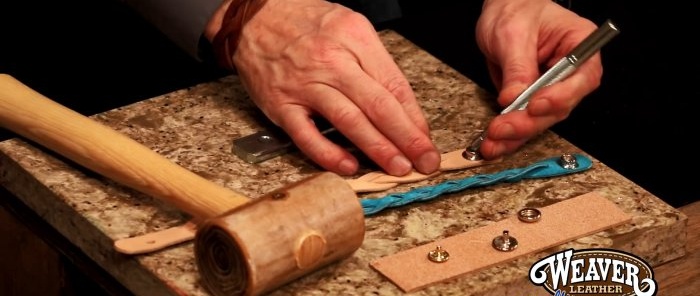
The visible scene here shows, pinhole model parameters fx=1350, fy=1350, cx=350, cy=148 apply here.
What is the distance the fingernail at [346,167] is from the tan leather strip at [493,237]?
191 millimetres

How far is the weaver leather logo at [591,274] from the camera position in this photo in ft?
4.69

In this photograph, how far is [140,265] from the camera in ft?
4.74

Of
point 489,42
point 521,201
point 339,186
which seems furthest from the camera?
point 489,42

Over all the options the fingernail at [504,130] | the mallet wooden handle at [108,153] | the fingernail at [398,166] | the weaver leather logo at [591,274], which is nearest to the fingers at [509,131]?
the fingernail at [504,130]

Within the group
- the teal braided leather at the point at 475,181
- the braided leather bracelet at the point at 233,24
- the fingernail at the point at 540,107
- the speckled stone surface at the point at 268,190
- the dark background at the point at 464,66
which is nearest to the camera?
the speckled stone surface at the point at 268,190

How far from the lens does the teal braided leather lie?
1.54m

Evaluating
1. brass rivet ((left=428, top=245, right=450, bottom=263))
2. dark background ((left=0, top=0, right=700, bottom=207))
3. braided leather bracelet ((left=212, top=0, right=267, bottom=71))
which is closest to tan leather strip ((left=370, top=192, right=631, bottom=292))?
brass rivet ((left=428, top=245, right=450, bottom=263))

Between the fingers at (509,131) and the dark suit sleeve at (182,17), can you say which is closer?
the fingers at (509,131)

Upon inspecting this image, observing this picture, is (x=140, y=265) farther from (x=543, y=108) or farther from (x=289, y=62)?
(x=543, y=108)

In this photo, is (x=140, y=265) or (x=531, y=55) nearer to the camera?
(x=140, y=265)

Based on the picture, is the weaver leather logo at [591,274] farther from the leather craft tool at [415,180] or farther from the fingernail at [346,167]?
the fingernail at [346,167]

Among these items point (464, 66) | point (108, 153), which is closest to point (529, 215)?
point (108, 153)

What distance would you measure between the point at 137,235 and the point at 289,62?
0.36 metres

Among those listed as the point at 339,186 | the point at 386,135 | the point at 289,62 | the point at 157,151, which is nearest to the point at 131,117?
the point at 157,151
